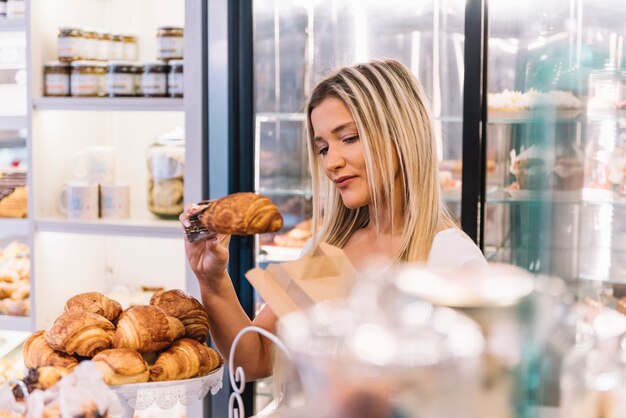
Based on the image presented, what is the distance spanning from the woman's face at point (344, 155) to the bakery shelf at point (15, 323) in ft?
5.11

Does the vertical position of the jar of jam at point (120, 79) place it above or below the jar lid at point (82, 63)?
below

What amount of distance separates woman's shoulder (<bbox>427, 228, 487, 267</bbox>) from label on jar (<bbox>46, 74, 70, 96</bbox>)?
1607 mm

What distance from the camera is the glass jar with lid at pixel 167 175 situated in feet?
8.86

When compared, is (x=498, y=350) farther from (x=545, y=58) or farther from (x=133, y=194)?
(x=133, y=194)

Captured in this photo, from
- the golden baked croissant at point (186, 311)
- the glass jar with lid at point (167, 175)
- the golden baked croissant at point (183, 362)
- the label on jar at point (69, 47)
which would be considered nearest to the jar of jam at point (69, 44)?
the label on jar at point (69, 47)

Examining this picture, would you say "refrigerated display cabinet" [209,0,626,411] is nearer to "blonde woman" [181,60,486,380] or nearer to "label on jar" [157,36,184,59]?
"label on jar" [157,36,184,59]

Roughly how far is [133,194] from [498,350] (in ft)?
7.84

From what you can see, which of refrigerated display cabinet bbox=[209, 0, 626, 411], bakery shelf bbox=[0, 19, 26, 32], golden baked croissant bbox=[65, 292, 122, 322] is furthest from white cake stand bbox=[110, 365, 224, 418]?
bakery shelf bbox=[0, 19, 26, 32]

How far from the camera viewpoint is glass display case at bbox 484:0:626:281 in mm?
2422

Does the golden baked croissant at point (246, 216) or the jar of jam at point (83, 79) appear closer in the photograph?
the golden baked croissant at point (246, 216)

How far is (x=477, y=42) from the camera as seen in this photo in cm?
234

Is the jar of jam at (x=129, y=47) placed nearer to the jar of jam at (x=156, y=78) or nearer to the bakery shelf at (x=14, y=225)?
the jar of jam at (x=156, y=78)

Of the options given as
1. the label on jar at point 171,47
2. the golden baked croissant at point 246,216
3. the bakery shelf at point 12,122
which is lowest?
the golden baked croissant at point 246,216

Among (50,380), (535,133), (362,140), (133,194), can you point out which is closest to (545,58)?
(535,133)
